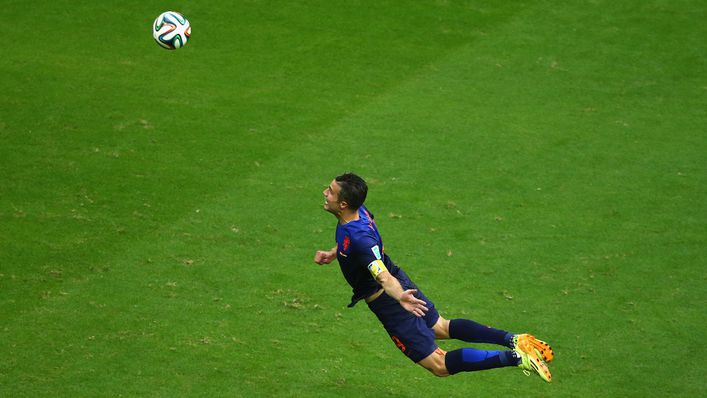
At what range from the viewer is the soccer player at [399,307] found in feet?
27.5

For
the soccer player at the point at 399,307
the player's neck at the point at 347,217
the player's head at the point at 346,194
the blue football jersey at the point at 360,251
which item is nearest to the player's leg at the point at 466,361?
the soccer player at the point at 399,307

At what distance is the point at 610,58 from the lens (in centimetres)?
1638

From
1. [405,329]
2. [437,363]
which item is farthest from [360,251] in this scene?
[437,363]

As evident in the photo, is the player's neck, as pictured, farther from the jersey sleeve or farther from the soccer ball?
the soccer ball

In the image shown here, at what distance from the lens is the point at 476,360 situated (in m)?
8.58

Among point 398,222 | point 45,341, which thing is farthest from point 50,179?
point 398,222

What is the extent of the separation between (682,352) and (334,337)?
3.46 m

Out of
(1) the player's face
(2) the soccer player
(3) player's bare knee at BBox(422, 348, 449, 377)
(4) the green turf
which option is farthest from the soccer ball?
(3) player's bare knee at BBox(422, 348, 449, 377)

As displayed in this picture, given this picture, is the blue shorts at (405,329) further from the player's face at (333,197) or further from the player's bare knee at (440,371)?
the player's face at (333,197)

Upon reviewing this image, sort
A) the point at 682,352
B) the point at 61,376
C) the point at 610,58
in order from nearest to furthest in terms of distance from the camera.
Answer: the point at 61,376, the point at 682,352, the point at 610,58

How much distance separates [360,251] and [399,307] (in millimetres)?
754

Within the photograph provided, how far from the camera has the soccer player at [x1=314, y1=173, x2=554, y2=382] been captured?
838 cm

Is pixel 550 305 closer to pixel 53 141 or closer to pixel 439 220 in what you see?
pixel 439 220

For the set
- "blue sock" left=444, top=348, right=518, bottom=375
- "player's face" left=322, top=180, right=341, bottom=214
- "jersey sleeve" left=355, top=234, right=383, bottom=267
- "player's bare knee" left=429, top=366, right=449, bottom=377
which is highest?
"player's face" left=322, top=180, right=341, bottom=214
